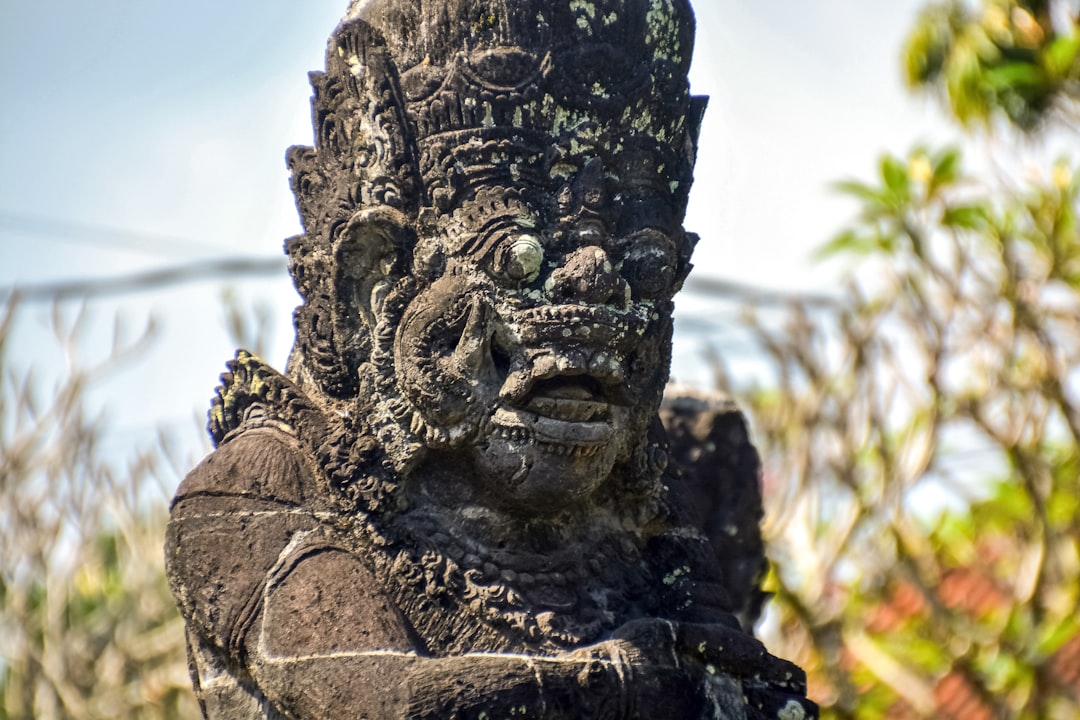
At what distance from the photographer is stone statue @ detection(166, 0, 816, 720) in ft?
12.0

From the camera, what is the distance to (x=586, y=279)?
3666 mm

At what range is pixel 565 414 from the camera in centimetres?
371

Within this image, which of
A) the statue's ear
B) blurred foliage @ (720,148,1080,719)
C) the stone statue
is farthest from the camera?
blurred foliage @ (720,148,1080,719)

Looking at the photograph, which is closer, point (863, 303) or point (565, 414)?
point (565, 414)

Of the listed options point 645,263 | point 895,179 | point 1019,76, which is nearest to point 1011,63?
point 1019,76

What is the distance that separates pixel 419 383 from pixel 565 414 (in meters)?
0.36

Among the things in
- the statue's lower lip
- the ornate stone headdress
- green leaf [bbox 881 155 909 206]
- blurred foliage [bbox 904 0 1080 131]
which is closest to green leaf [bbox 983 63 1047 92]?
blurred foliage [bbox 904 0 1080 131]

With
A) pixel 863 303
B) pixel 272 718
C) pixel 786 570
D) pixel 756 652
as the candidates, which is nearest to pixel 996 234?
pixel 863 303

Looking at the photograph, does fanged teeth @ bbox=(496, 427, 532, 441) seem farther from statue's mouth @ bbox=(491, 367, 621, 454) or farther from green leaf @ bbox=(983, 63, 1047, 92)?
green leaf @ bbox=(983, 63, 1047, 92)

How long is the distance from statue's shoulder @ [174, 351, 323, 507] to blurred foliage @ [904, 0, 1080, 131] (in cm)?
845

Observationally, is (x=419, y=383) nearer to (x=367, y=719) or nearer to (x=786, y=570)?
(x=367, y=719)

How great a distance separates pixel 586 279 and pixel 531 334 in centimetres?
19

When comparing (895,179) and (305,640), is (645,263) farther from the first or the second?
(895,179)

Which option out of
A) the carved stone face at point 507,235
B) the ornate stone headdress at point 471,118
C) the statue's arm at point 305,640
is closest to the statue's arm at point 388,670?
the statue's arm at point 305,640
